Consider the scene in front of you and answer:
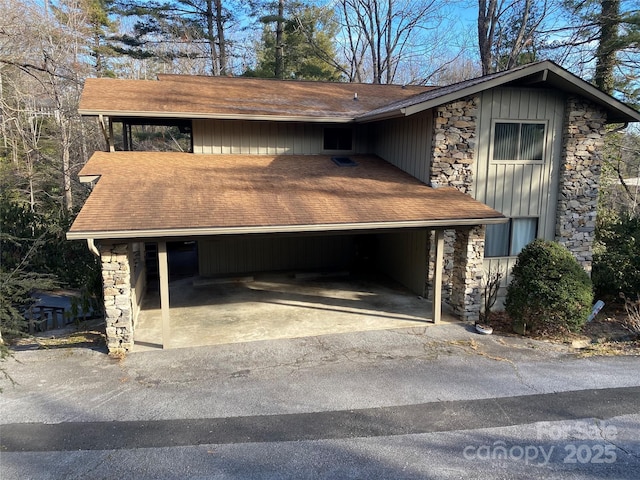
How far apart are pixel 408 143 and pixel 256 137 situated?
412 cm

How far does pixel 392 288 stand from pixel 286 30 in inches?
651

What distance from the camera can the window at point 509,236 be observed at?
1012cm

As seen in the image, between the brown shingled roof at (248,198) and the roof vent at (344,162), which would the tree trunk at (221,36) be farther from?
the roof vent at (344,162)

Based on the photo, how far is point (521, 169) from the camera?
10.3 metres

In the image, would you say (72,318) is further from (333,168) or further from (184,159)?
(333,168)

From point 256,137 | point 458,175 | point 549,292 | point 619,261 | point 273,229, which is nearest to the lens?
point 273,229

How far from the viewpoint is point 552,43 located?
18.8 meters

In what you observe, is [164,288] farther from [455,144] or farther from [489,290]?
[455,144]

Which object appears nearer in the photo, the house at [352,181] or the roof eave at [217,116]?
the house at [352,181]

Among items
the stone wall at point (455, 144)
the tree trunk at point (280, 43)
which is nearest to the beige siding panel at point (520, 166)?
the stone wall at point (455, 144)

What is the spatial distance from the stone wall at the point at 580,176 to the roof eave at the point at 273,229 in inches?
119

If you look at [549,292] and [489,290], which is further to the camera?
[489,290]

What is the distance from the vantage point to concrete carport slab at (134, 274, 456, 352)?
8.47m

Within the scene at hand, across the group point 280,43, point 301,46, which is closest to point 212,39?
point 280,43
